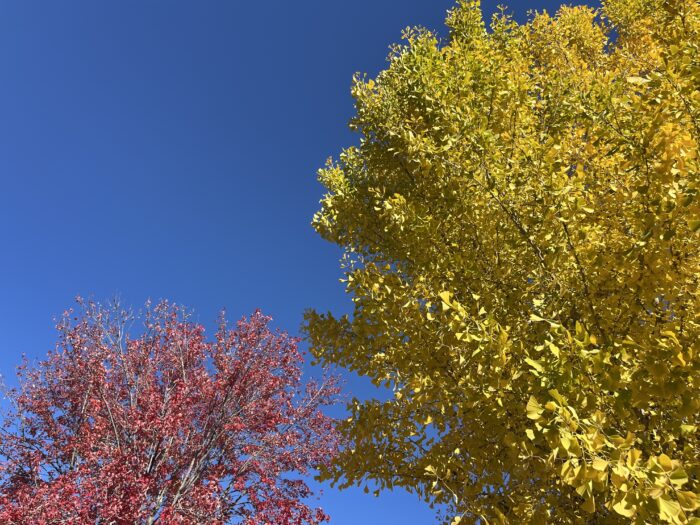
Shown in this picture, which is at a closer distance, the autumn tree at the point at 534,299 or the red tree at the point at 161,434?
the autumn tree at the point at 534,299

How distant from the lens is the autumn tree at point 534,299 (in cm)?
190

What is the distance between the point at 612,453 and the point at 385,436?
2604 mm

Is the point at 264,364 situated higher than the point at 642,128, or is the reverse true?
the point at 264,364

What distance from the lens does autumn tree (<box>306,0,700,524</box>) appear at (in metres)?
1.90

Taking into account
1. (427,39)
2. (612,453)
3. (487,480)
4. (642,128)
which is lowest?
(612,453)

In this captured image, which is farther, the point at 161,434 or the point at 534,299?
the point at 161,434

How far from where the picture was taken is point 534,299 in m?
2.71

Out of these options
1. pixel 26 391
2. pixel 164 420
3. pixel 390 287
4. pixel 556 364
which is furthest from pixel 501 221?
pixel 26 391

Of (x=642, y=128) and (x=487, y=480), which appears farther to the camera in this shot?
(x=487, y=480)

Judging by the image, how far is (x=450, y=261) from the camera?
136 inches

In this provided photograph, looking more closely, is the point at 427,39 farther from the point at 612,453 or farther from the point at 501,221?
the point at 612,453

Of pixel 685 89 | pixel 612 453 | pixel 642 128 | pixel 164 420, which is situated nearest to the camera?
pixel 612 453

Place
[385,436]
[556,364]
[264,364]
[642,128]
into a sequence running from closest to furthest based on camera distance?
[556,364] → [642,128] → [385,436] → [264,364]

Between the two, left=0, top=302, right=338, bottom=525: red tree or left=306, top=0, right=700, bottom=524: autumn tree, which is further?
left=0, top=302, right=338, bottom=525: red tree
